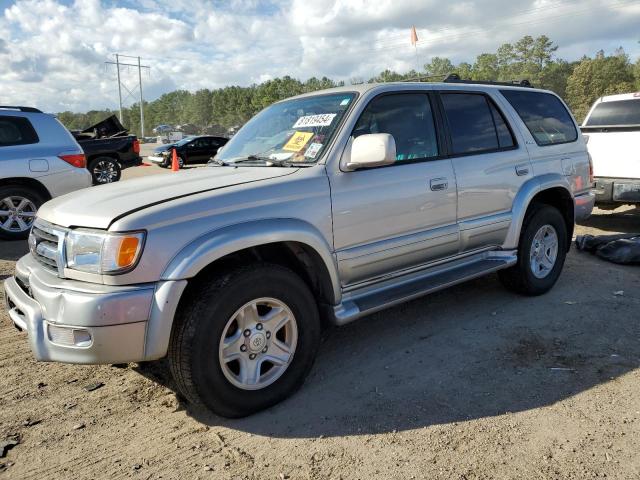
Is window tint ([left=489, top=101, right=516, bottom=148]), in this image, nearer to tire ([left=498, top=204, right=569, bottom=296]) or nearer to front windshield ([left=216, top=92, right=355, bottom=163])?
tire ([left=498, top=204, right=569, bottom=296])

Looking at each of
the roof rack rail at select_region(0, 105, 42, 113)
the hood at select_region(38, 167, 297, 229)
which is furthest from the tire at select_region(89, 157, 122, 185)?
the hood at select_region(38, 167, 297, 229)

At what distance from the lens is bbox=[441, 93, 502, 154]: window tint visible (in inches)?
155

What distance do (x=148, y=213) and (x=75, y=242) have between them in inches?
16.6

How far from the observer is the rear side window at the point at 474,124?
3.94 metres

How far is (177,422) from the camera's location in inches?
111

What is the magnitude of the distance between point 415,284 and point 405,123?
1.18m

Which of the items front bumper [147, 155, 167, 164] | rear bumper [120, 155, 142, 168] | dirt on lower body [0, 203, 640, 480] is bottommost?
dirt on lower body [0, 203, 640, 480]

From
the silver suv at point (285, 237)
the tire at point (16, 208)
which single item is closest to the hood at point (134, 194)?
the silver suv at point (285, 237)

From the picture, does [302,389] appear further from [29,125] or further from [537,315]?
[29,125]

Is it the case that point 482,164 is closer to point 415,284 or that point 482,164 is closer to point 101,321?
point 415,284

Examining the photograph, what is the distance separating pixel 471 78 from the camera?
26688 millimetres

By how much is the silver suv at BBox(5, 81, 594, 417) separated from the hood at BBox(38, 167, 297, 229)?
2cm

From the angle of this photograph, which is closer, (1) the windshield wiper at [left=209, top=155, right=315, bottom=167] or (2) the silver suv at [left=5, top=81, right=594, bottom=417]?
(2) the silver suv at [left=5, top=81, right=594, bottom=417]

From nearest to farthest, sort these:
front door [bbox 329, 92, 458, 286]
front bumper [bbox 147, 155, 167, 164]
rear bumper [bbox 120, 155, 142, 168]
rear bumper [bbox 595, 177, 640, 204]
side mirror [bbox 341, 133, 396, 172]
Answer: side mirror [bbox 341, 133, 396, 172], front door [bbox 329, 92, 458, 286], rear bumper [bbox 595, 177, 640, 204], rear bumper [bbox 120, 155, 142, 168], front bumper [bbox 147, 155, 167, 164]
